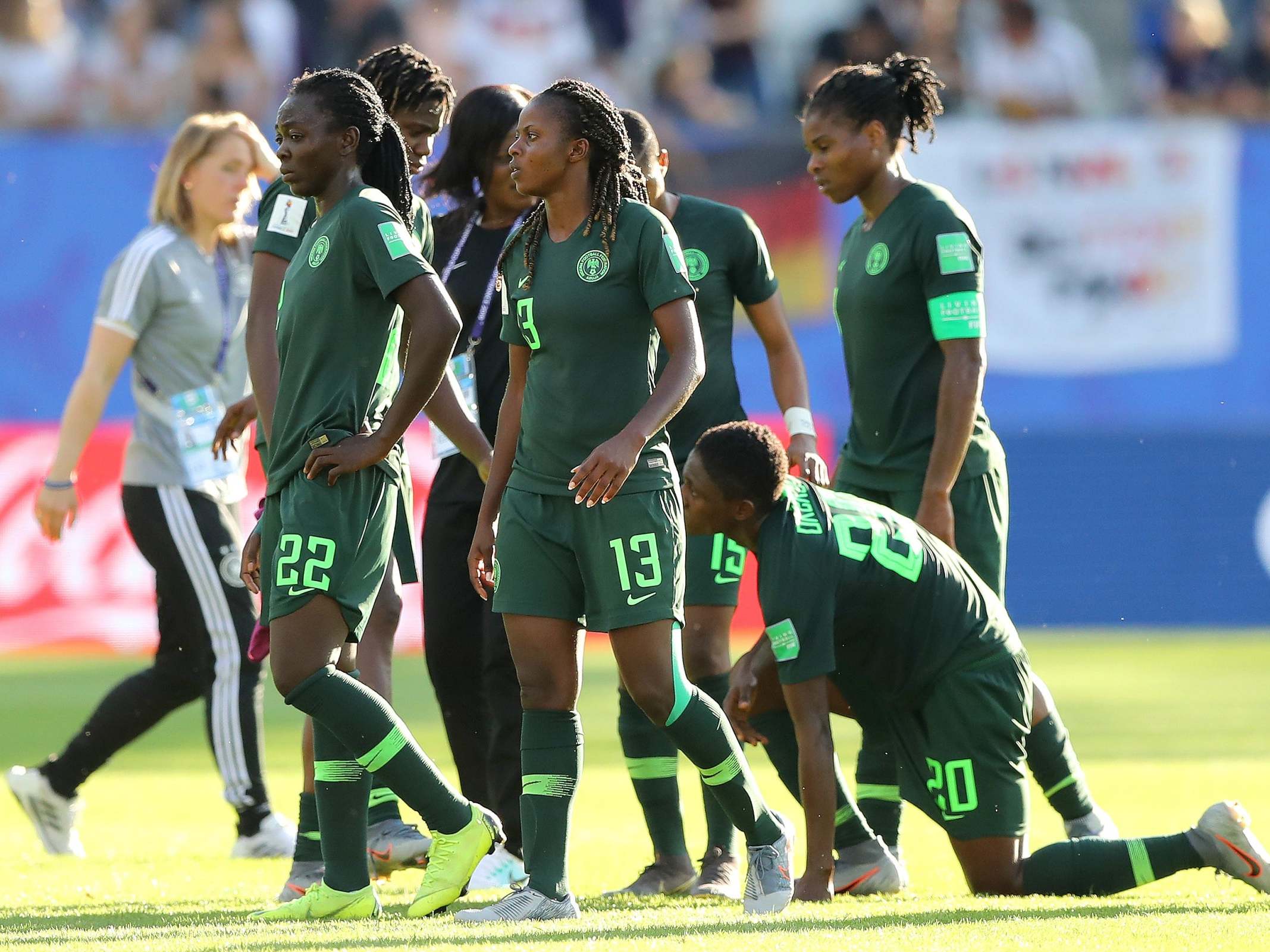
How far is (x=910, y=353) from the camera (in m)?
5.55

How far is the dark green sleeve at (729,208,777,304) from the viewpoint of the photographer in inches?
220

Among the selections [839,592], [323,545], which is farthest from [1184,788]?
[323,545]

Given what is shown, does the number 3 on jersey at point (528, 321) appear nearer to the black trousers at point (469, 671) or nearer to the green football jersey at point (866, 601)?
the green football jersey at point (866, 601)

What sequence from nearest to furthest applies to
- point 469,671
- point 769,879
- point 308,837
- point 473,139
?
point 769,879 → point 308,837 → point 473,139 → point 469,671

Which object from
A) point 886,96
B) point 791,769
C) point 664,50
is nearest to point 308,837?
point 791,769

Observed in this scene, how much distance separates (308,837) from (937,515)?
1.96 metres

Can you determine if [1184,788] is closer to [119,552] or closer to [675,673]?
[675,673]

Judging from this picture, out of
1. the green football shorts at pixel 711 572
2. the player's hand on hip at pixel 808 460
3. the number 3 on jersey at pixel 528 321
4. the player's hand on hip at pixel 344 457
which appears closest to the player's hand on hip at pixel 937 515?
the player's hand on hip at pixel 808 460

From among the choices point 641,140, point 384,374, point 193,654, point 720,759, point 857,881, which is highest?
point 641,140

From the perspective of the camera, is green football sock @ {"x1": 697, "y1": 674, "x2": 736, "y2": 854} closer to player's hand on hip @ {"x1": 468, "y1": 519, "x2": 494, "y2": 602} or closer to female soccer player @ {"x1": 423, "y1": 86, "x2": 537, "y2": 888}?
female soccer player @ {"x1": 423, "y1": 86, "x2": 537, "y2": 888}

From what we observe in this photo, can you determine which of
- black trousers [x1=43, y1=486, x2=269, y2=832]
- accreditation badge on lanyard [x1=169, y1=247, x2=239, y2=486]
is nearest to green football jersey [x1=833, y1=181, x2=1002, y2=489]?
accreditation badge on lanyard [x1=169, y1=247, x2=239, y2=486]

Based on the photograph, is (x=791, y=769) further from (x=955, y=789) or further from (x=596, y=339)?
(x=596, y=339)

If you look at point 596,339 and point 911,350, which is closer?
point 596,339

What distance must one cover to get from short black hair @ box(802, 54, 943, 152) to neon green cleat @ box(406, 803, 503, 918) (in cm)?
232
